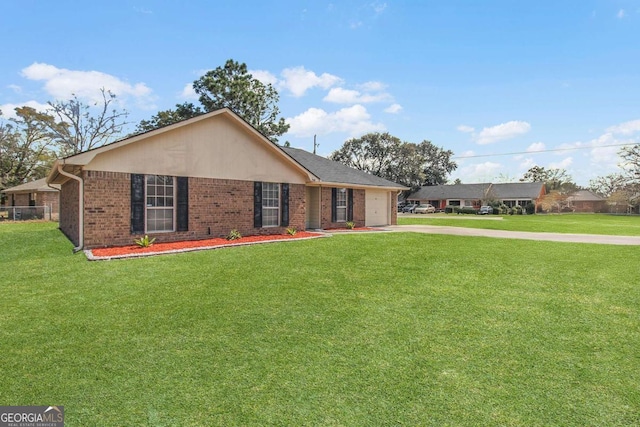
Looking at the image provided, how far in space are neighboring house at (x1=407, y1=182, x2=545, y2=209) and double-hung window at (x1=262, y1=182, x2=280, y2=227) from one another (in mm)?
47427

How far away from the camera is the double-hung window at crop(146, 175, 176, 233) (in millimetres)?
11562

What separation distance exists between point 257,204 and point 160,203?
11.8 feet

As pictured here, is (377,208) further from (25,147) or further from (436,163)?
(436,163)

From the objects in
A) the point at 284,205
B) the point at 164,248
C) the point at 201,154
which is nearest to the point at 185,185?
the point at 201,154

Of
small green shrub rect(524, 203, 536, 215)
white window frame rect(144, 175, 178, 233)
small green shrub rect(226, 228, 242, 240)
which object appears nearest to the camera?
white window frame rect(144, 175, 178, 233)

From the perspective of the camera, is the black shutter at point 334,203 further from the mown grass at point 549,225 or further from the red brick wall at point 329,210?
the mown grass at point 549,225

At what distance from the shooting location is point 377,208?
22547mm

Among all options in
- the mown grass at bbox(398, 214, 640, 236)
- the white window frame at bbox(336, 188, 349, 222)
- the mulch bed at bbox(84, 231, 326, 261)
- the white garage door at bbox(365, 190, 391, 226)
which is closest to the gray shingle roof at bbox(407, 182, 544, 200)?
the mown grass at bbox(398, 214, 640, 236)

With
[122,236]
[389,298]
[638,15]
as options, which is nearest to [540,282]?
[389,298]

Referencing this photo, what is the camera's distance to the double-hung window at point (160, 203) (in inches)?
455

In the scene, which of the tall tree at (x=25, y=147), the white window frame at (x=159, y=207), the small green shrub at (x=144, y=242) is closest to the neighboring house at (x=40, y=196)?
the tall tree at (x=25, y=147)

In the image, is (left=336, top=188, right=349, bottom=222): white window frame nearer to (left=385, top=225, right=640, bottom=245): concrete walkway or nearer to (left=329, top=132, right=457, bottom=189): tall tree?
(left=385, top=225, right=640, bottom=245): concrete walkway

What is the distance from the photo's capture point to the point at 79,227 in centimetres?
1063

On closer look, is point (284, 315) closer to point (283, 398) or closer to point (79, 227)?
point (283, 398)
